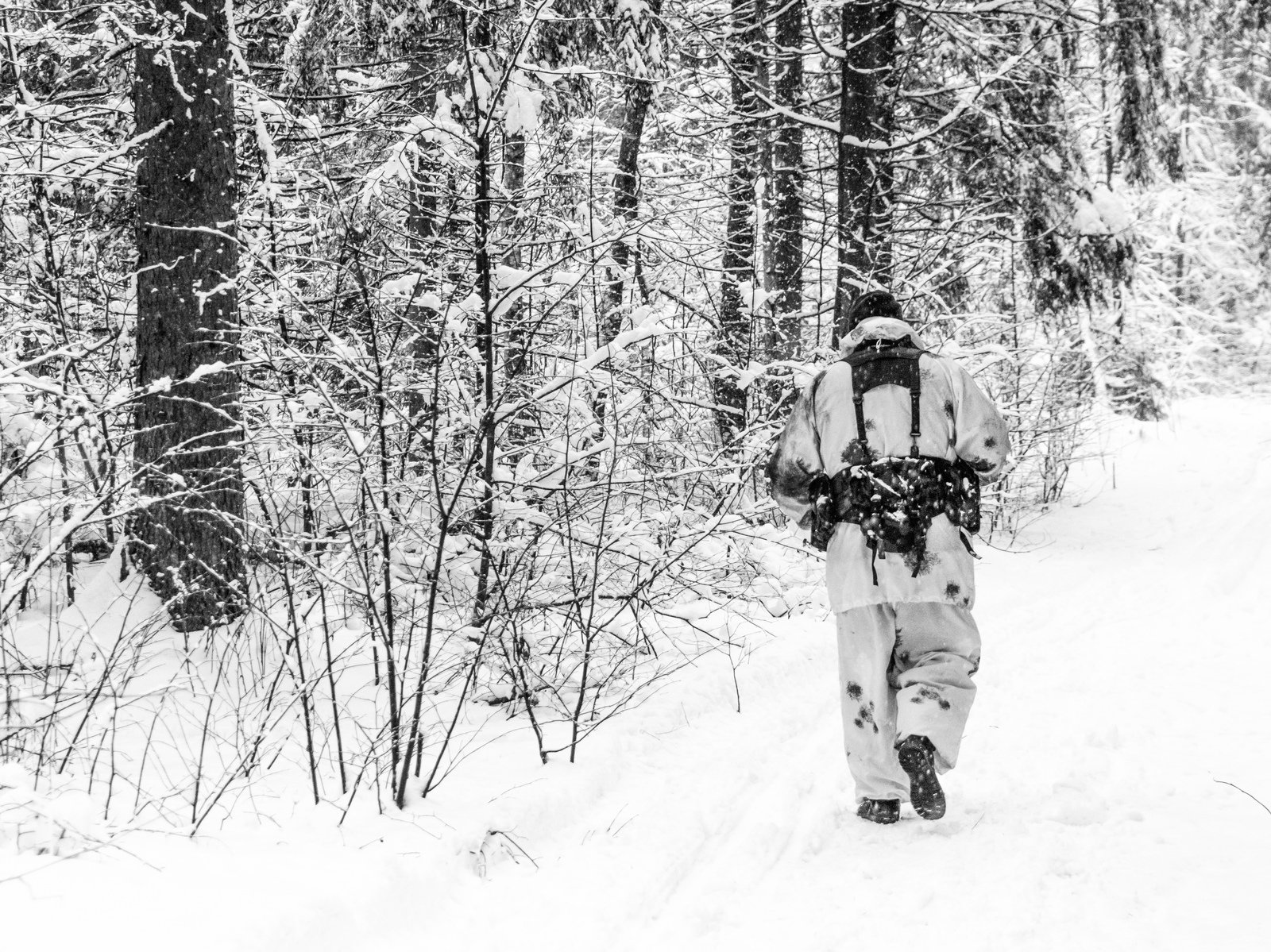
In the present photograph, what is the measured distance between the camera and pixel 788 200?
9945mm

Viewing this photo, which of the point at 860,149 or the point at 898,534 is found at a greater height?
the point at 860,149

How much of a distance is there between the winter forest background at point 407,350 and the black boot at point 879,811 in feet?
3.70

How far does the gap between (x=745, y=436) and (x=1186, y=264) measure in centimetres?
2640

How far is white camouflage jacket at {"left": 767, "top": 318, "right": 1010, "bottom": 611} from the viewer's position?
12.3 ft

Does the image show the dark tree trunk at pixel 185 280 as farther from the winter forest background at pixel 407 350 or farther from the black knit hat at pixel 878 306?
the black knit hat at pixel 878 306

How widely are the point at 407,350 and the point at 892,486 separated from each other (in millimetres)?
2678

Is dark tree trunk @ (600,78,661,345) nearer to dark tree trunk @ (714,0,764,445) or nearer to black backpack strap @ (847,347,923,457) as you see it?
dark tree trunk @ (714,0,764,445)

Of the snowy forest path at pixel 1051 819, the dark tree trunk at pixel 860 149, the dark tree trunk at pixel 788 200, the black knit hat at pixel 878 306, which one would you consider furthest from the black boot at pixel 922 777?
the dark tree trunk at pixel 788 200

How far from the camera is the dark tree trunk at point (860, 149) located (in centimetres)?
809

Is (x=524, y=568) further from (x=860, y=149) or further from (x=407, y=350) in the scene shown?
(x=860, y=149)

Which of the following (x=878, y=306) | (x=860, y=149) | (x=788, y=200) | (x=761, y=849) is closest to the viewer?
(x=761, y=849)

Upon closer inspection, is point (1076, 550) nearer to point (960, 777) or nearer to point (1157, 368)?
point (960, 777)

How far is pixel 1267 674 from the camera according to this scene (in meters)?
5.53

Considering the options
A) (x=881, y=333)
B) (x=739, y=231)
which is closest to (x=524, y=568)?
(x=881, y=333)
